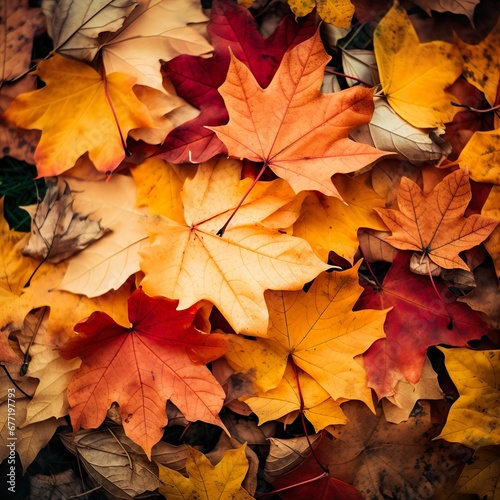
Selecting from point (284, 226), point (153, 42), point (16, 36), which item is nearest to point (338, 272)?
point (284, 226)

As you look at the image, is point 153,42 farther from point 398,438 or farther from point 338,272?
point 398,438

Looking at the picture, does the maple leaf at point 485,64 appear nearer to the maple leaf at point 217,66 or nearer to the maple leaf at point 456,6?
the maple leaf at point 456,6

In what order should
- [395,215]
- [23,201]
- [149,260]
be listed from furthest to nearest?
[23,201] < [395,215] < [149,260]

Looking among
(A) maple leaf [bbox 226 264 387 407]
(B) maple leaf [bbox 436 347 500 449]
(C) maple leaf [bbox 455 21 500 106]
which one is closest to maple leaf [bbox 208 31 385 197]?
(A) maple leaf [bbox 226 264 387 407]

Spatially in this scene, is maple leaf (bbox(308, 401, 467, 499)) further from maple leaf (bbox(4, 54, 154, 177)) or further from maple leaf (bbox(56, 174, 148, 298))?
maple leaf (bbox(4, 54, 154, 177))

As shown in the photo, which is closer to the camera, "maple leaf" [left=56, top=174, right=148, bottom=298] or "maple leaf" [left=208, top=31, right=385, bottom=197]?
"maple leaf" [left=208, top=31, right=385, bottom=197]

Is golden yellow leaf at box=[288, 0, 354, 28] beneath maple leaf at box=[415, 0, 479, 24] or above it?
above

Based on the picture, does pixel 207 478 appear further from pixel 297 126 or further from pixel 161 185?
pixel 297 126
